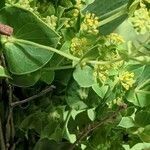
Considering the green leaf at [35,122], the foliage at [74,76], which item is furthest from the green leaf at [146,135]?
the green leaf at [35,122]

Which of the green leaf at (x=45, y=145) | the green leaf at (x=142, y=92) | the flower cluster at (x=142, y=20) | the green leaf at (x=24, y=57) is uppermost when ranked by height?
the flower cluster at (x=142, y=20)

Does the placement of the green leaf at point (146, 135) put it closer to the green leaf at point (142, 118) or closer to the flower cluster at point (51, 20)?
the green leaf at point (142, 118)

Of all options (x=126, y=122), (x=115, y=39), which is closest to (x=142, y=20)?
(x=115, y=39)

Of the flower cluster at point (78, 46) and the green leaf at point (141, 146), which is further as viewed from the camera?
the green leaf at point (141, 146)

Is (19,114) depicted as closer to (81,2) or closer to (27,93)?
(27,93)

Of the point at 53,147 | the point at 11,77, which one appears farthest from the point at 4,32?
the point at 53,147

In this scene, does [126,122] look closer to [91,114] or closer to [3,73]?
[91,114]

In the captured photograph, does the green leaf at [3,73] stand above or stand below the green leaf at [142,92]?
above

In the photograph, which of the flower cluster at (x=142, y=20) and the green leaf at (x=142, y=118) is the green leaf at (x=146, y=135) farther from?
the flower cluster at (x=142, y=20)
